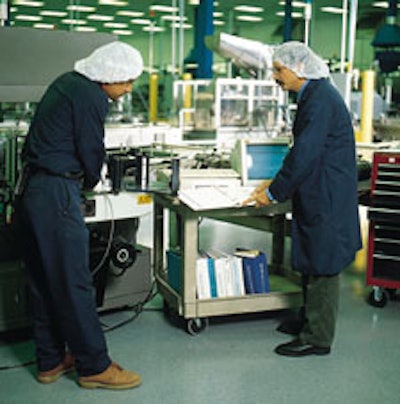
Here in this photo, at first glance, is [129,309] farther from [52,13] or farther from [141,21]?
[141,21]

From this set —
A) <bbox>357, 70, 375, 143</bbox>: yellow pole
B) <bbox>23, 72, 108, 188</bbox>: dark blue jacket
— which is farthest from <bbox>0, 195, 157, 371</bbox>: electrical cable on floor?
<bbox>357, 70, 375, 143</bbox>: yellow pole

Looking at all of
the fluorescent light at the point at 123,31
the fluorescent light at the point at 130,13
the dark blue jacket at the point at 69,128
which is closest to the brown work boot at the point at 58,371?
the dark blue jacket at the point at 69,128

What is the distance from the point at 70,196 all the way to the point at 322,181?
1020 mm

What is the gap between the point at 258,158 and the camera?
2.96 metres

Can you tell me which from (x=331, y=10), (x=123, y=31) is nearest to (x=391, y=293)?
(x=331, y=10)

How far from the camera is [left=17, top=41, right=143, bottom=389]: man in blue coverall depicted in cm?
217

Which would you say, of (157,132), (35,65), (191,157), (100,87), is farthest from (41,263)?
(157,132)

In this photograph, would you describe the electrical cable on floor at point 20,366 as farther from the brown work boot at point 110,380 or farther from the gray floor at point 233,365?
the brown work boot at point 110,380

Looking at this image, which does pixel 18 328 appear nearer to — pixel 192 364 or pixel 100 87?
pixel 192 364

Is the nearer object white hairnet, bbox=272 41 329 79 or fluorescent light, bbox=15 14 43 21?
white hairnet, bbox=272 41 329 79

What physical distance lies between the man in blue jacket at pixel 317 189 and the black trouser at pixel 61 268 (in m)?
0.84

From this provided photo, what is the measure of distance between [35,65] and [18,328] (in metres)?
1.22

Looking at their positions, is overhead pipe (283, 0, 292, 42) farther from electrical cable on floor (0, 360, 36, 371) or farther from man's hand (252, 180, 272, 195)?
electrical cable on floor (0, 360, 36, 371)

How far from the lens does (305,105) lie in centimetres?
255
